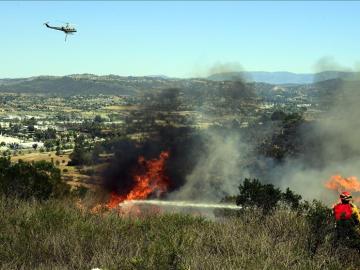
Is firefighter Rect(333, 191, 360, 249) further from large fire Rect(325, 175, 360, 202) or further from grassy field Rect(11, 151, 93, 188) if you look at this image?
grassy field Rect(11, 151, 93, 188)

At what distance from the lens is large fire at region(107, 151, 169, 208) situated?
54312 mm


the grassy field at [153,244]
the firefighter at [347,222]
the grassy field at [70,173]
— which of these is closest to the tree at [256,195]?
the grassy field at [153,244]

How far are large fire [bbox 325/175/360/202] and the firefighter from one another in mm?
40390

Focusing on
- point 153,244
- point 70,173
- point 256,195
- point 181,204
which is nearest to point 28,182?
point 181,204

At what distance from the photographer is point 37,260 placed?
1794 centimetres

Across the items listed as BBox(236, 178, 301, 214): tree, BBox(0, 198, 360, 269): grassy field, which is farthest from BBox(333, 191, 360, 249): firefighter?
BBox(236, 178, 301, 214): tree

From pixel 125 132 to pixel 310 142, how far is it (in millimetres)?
40930

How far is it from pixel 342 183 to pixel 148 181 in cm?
2768

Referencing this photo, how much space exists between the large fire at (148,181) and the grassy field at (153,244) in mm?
29668

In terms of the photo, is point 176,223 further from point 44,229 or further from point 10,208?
point 10,208

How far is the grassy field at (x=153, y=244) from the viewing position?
1670cm

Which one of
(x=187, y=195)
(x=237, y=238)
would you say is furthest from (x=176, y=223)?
(x=187, y=195)

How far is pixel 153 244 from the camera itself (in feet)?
58.4

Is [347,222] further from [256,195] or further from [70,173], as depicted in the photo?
[70,173]
